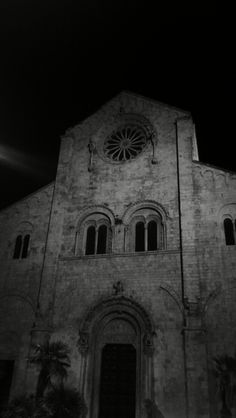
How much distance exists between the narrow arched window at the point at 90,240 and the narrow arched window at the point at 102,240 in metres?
0.33

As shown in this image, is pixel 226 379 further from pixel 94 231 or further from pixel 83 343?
pixel 94 231

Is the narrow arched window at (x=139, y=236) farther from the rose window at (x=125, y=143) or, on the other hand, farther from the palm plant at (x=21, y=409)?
the palm plant at (x=21, y=409)

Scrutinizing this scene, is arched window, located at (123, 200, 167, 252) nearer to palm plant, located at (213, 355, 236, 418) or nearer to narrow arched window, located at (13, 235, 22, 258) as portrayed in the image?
palm plant, located at (213, 355, 236, 418)

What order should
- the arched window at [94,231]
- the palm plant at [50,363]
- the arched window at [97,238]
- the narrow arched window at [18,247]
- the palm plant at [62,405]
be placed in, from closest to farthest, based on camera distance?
the palm plant at [62,405] → the palm plant at [50,363] → the arched window at [97,238] → the arched window at [94,231] → the narrow arched window at [18,247]

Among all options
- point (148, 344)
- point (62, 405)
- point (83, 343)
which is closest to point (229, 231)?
point (148, 344)

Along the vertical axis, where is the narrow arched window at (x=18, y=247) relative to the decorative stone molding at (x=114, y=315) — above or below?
above

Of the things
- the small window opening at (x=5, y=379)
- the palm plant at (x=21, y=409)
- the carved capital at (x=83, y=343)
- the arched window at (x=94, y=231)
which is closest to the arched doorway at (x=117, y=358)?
the carved capital at (x=83, y=343)

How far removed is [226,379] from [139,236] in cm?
820

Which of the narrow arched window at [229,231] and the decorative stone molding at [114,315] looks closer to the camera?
the decorative stone molding at [114,315]

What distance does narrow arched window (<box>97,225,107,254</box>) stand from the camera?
19.8 meters

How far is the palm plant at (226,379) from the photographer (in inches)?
557

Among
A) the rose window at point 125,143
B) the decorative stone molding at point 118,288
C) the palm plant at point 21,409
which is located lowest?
the palm plant at point 21,409

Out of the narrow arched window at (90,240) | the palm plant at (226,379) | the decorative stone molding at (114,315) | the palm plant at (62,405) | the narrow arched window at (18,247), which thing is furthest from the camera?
the narrow arched window at (18,247)

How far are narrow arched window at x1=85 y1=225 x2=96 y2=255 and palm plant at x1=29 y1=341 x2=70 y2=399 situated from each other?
5.21 meters
